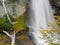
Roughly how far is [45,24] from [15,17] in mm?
1934

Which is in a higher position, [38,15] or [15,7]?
[15,7]

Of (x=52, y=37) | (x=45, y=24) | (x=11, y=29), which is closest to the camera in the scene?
(x=52, y=37)

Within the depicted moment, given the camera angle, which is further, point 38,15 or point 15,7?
point 38,15

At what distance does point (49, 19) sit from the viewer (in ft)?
Result: 49.5

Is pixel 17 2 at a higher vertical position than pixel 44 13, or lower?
higher

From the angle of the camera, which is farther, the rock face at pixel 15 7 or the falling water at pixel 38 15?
the falling water at pixel 38 15

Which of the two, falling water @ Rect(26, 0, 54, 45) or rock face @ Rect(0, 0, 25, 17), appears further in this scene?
falling water @ Rect(26, 0, 54, 45)

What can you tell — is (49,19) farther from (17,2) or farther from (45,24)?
(17,2)

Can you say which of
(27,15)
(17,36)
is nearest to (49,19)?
(27,15)

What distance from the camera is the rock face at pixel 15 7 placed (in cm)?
1405

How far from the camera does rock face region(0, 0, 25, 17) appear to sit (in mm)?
14046

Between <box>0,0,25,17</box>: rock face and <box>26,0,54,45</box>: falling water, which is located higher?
<box>0,0,25,17</box>: rock face

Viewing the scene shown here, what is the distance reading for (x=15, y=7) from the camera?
14234 millimetres

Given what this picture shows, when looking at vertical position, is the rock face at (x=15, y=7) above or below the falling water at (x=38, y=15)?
above
